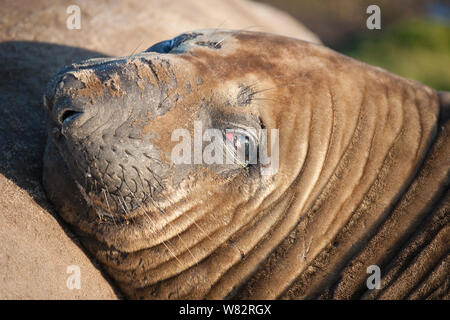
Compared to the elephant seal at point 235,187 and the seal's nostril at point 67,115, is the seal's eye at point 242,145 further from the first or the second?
the seal's nostril at point 67,115

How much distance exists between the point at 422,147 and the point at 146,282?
180 centimetres

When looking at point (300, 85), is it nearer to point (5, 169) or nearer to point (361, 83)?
point (361, 83)

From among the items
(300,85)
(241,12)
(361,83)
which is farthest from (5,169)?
(241,12)

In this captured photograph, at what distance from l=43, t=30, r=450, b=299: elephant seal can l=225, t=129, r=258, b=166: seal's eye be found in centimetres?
1

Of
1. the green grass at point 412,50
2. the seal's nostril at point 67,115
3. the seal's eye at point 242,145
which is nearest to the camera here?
the seal's nostril at point 67,115

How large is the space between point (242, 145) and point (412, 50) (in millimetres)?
8301

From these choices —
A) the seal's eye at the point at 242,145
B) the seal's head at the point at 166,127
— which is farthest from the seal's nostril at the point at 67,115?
the seal's eye at the point at 242,145

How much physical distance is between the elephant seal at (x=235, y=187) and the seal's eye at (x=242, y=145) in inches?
0.5

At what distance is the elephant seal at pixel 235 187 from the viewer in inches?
118

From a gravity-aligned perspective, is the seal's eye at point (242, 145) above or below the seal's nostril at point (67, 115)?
below

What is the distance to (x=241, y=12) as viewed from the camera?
624 centimetres

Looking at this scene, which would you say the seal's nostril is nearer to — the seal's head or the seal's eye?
the seal's head

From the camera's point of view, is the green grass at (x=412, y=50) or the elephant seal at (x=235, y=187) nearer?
the elephant seal at (x=235, y=187)

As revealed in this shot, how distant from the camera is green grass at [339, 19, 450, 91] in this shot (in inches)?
374
